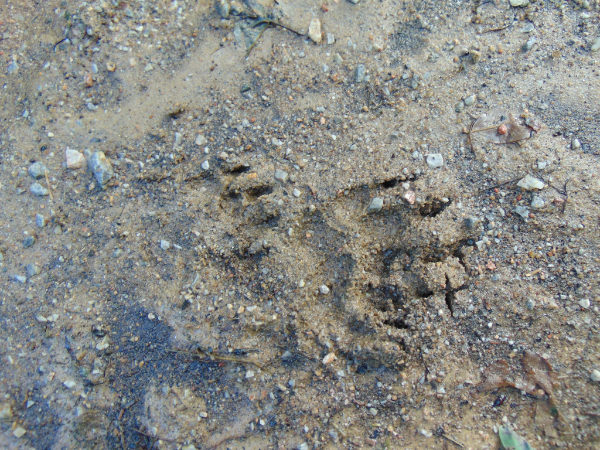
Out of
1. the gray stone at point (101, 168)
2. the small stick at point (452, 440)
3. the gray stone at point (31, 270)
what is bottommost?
the small stick at point (452, 440)

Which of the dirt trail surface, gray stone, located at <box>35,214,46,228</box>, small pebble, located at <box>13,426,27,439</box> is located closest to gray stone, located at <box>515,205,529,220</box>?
the dirt trail surface

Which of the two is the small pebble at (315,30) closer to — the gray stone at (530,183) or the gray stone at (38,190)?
the gray stone at (530,183)

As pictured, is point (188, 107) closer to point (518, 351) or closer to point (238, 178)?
point (238, 178)

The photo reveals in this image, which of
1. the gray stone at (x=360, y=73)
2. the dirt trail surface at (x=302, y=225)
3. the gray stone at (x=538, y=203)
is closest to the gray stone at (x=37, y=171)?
the dirt trail surface at (x=302, y=225)

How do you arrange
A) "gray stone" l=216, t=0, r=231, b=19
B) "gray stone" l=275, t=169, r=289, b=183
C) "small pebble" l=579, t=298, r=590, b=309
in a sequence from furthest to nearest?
"gray stone" l=216, t=0, r=231, b=19 < "gray stone" l=275, t=169, r=289, b=183 < "small pebble" l=579, t=298, r=590, b=309

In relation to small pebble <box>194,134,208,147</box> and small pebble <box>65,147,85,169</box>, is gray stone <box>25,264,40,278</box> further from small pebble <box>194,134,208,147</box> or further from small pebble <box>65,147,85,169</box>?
small pebble <box>194,134,208,147</box>

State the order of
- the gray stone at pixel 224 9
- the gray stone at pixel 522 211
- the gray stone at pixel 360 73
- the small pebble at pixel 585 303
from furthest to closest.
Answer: the gray stone at pixel 224 9 → the gray stone at pixel 360 73 → the gray stone at pixel 522 211 → the small pebble at pixel 585 303

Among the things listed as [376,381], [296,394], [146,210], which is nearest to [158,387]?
[296,394]
